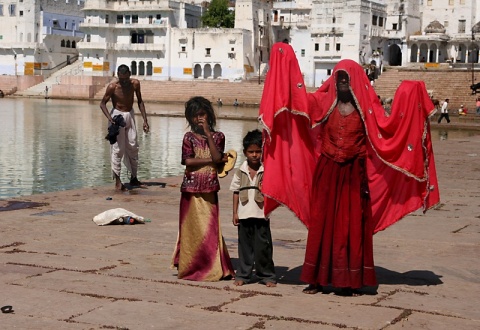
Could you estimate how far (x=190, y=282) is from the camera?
7.09 m

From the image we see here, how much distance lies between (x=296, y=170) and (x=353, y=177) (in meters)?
0.47

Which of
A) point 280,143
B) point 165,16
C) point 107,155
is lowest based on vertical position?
point 107,155

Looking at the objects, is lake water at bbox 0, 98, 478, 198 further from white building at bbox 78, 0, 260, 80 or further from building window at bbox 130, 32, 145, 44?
building window at bbox 130, 32, 145, 44

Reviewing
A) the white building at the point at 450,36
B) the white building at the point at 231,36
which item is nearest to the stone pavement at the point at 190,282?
the white building at the point at 231,36

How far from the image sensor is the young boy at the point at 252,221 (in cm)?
704

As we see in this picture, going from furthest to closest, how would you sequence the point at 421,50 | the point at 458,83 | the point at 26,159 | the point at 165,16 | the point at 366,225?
the point at 165,16
the point at 421,50
the point at 458,83
the point at 26,159
the point at 366,225

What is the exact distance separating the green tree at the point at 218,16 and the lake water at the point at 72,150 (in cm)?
3860

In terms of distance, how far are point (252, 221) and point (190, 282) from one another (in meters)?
0.66

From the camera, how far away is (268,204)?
6934 millimetres

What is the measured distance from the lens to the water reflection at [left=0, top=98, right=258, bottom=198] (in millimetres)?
17417

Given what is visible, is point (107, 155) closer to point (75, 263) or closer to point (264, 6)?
point (75, 263)

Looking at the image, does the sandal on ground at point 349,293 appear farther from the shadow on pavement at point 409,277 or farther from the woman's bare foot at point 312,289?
the shadow on pavement at point 409,277

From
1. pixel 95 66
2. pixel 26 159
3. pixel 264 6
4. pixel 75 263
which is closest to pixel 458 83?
pixel 264 6

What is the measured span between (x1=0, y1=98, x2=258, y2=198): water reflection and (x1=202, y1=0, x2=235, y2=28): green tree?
40.3 metres
